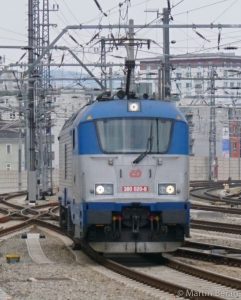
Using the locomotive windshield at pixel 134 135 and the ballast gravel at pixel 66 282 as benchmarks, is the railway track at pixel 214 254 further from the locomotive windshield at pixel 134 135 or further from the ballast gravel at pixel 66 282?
the locomotive windshield at pixel 134 135

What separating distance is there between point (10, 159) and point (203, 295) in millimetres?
78874

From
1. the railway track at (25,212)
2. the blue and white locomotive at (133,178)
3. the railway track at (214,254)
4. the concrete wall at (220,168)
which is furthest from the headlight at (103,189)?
the concrete wall at (220,168)

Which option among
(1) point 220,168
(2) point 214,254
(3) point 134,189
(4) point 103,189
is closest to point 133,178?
(3) point 134,189

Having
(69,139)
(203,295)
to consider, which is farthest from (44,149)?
(203,295)

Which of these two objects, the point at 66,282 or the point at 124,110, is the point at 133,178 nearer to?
the point at 124,110

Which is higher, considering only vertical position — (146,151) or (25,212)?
(146,151)

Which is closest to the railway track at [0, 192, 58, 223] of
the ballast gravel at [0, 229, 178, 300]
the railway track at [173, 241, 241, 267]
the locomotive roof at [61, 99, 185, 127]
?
the railway track at [173, 241, 241, 267]

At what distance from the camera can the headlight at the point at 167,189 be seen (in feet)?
47.6

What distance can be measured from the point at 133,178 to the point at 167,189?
68 cm

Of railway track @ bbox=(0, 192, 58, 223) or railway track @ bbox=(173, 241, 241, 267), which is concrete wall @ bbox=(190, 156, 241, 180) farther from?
railway track @ bbox=(173, 241, 241, 267)

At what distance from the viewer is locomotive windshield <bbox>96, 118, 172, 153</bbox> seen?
48.0ft

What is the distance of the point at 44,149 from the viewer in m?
46.4

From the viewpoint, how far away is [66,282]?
40.8ft

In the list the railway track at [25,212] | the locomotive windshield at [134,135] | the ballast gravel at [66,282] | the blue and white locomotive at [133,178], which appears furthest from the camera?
the railway track at [25,212]
